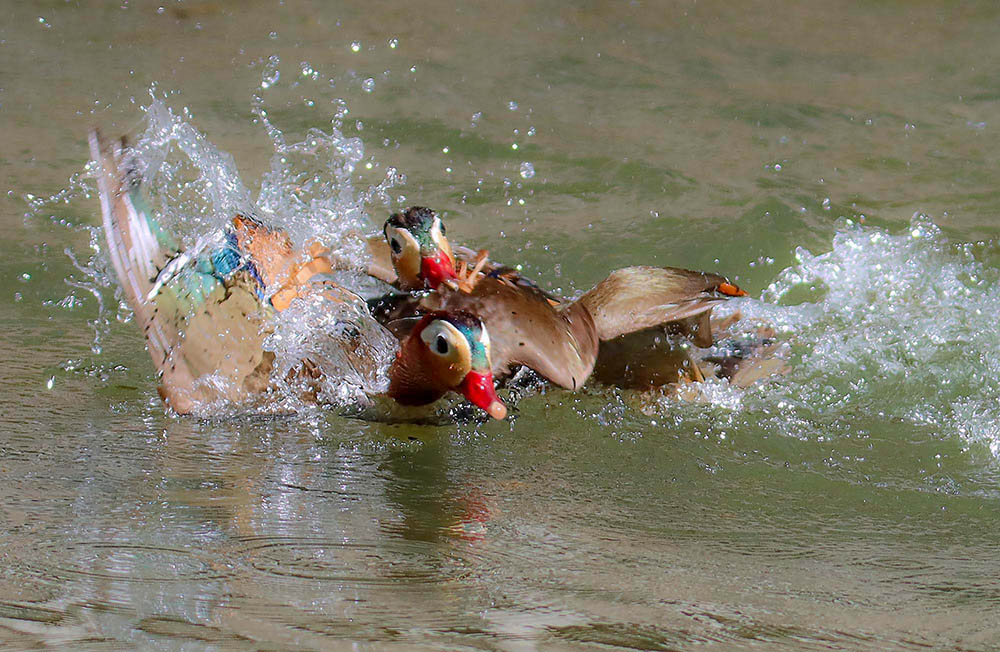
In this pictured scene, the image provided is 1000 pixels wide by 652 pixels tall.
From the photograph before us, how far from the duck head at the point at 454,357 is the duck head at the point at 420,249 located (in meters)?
0.24

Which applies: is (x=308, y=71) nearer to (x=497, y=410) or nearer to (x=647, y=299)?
(x=647, y=299)

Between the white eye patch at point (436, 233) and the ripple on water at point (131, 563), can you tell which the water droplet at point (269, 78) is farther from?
the ripple on water at point (131, 563)

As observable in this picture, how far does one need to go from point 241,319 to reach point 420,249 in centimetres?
56

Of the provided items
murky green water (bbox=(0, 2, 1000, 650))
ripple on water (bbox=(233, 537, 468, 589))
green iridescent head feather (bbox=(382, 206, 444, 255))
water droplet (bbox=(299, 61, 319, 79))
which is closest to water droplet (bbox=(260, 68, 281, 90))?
murky green water (bbox=(0, 2, 1000, 650))

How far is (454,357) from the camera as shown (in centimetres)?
318

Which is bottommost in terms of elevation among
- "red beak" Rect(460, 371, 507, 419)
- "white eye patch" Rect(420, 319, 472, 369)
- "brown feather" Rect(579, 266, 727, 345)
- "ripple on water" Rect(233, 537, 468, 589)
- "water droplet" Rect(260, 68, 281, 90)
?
"ripple on water" Rect(233, 537, 468, 589)

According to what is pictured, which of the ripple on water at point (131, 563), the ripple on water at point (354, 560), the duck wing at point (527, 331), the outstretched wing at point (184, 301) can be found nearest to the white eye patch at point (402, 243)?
the duck wing at point (527, 331)

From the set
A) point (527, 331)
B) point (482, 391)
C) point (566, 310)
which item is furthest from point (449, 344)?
point (566, 310)

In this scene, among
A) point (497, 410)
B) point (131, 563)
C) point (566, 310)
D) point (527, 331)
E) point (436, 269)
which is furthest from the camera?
point (566, 310)

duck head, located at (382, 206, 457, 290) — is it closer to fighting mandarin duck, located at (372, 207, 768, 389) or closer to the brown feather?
fighting mandarin duck, located at (372, 207, 768, 389)

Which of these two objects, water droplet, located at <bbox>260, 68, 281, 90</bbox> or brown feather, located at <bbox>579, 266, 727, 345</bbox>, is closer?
brown feather, located at <bbox>579, 266, 727, 345</bbox>

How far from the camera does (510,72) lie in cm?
679

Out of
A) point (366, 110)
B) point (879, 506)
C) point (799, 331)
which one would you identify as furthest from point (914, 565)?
point (366, 110)

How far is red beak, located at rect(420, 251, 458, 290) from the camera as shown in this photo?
3.50 meters
